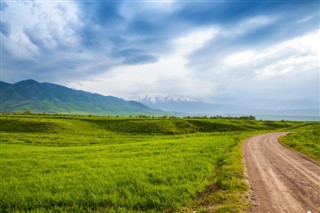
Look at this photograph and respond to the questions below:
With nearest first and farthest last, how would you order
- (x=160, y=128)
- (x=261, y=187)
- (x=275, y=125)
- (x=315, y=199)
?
(x=315, y=199) → (x=261, y=187) → (x=160, y=128) → (x=275, y=125)

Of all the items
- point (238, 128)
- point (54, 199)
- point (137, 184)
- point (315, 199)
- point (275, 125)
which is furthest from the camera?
point (275, 125)

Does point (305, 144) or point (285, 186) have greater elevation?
point (305, 144)

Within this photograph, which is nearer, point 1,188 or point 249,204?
point 249,204

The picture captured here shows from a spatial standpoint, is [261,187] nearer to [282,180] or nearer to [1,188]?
[282,180]

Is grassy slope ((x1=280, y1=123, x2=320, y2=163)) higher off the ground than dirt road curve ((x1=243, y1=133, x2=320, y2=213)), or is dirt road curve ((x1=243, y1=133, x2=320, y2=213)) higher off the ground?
grassy slope ((x1=280, y1=123, x2=320, y2=163))

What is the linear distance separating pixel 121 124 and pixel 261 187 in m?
79.1

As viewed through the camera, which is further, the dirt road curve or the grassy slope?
the grassy slope

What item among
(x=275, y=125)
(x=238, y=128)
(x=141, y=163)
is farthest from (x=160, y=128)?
(x=141, y=163)

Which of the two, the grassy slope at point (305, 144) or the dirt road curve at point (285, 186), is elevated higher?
the grassy slope at point (305, 144)

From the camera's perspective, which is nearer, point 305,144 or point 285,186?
point 285,186

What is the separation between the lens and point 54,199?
1478 cm

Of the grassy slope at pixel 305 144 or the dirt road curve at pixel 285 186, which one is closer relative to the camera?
the dirt road curve at pixel 285 186

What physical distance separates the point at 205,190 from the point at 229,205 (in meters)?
3.55

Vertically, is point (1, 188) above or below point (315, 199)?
below
